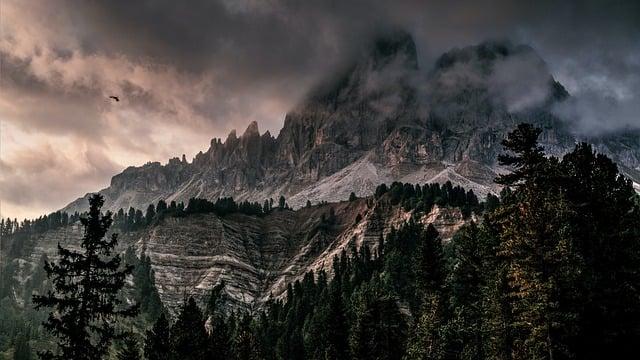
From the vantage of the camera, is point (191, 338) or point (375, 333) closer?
point (191, 338)

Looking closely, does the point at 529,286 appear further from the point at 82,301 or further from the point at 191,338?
the point at 191,338

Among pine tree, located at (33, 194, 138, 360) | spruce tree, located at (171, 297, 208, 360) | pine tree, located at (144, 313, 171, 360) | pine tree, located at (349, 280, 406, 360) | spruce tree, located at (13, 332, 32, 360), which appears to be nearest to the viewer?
pine tree, located at (33, 194, 138, 360)

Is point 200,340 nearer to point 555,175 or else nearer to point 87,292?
point 87,292

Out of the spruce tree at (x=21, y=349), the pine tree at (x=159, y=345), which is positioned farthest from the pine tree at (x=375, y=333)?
the spruce tree at (x=21, y=349)

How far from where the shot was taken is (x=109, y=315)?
28.7 meters

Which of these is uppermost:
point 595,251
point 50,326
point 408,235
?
point 408,235

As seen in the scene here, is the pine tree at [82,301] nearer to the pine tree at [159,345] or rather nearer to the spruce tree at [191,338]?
the spruce tree at [191,338]

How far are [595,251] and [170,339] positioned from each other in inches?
1745

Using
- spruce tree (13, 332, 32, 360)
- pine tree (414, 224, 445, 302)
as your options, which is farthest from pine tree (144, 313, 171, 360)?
spruce tree (13, 332, 32, 360)

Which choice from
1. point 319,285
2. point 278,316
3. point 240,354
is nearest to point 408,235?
point 319,285

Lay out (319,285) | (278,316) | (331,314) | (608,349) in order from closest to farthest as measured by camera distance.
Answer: (608,349) < (331,314) < (278,316) < (319,285)

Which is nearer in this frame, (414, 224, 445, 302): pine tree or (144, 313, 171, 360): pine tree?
(414, 224, 445, 302): pine tree

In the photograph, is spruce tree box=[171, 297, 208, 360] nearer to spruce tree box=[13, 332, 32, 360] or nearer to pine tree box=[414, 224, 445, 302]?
pine tree box=[414, 224, 445, 302]

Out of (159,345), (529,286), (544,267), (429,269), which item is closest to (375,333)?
(429,269)
